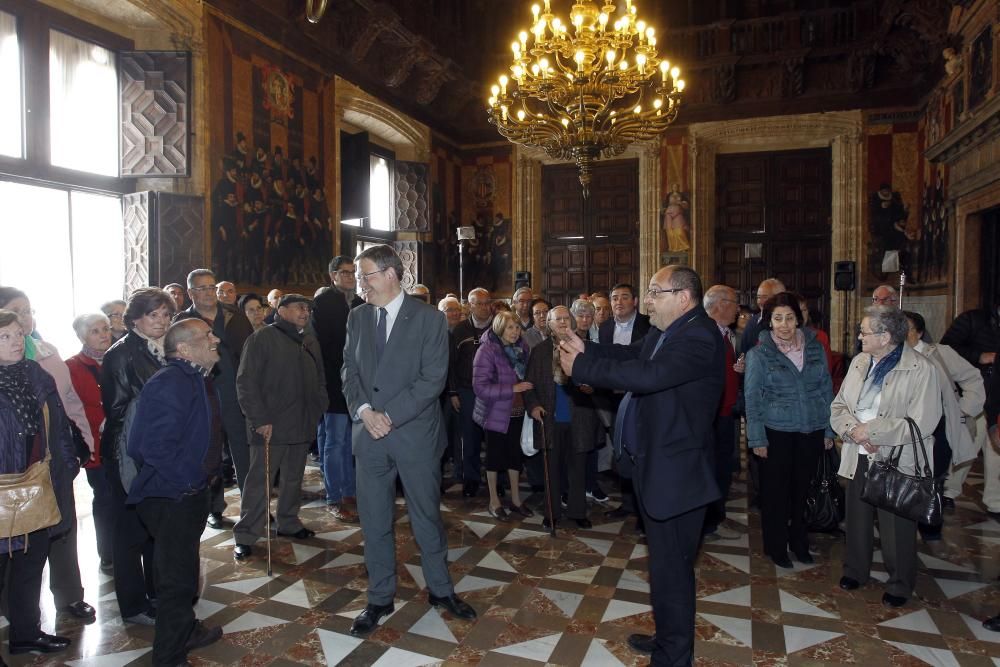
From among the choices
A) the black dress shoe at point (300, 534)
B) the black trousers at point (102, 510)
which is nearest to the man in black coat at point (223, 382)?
→ the black dress shoe at point (300, 534)

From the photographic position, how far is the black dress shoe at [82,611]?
12.1ft

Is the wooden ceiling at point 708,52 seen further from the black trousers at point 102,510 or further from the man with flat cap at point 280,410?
the black trousers at point 102,510

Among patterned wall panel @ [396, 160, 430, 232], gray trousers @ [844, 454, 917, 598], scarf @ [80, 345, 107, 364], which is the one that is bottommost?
gray trousers @ [844, 454, 917, 598]

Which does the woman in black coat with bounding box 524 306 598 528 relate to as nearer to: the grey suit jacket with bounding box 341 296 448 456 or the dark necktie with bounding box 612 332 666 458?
the grey suit jacket with bounding box 341 296 448 456

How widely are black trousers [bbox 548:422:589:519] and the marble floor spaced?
22 cm

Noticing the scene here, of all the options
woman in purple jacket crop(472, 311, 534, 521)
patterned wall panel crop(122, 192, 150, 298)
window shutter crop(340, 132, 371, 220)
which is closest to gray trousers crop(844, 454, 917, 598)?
woman in purple jacket crop(472, 311, 534, 521)

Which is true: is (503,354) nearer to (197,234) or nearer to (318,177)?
(197,234)

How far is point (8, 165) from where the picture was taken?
6.93 m

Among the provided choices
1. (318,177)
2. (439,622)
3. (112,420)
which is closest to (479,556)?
(439,622)

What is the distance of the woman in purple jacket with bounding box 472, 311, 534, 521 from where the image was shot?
537cm

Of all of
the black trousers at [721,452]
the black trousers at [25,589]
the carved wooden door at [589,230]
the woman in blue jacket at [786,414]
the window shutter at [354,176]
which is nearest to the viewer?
the black trousers at [25,589]

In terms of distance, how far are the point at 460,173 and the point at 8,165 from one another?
33.4 feet

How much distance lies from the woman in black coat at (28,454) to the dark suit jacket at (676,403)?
2519 millimetres

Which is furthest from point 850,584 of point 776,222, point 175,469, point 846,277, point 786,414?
point 776,222
